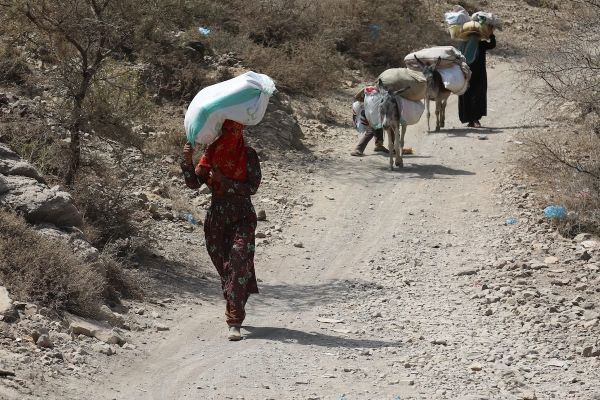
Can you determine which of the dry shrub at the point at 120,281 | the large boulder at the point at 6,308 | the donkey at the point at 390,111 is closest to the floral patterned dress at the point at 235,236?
the dry shrub at the point at 120,281

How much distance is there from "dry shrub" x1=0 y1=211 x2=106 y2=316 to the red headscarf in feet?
4.14

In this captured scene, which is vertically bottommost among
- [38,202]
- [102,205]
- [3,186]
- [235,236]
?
[102,205]

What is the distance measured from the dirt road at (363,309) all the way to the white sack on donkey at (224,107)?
1587 mm

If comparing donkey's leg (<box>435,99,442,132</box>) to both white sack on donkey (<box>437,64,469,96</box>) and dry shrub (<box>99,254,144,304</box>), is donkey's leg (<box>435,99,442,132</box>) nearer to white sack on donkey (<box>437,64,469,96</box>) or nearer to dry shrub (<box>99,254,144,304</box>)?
white sack on donkey (<box>437,64,469,96</box>)

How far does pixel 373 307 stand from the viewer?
951cm

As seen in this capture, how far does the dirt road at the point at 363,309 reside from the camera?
7230 millimetres

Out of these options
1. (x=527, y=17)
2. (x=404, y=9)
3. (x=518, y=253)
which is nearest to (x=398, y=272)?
(x=518, y=253)

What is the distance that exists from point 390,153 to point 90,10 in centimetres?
572

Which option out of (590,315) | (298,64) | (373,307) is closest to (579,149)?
(298,64)

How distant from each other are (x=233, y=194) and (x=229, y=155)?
0.30 meters

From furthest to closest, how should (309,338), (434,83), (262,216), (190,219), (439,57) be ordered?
1. (434,83)
2. (439,57)
3. (262,216)
4. (190,219)
5. (309,338)

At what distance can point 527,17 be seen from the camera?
94.6 ft

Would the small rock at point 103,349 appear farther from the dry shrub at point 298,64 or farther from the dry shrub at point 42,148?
the dry shrub at point 298,64

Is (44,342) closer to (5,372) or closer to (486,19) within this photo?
(5,372)
